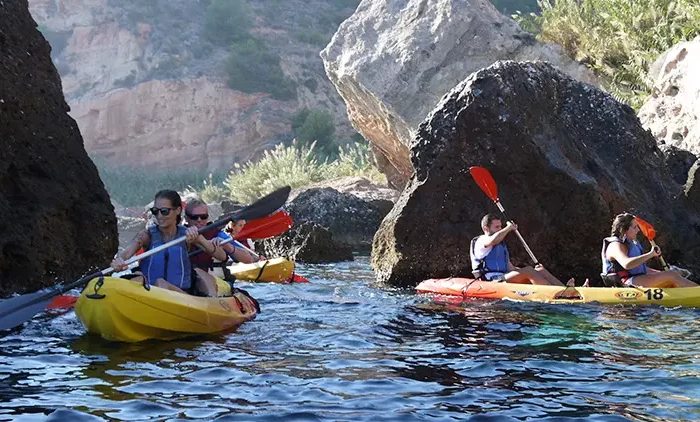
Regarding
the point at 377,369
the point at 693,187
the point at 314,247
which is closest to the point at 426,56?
the point at 314,247

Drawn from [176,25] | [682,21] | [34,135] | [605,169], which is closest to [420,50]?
[682,21]

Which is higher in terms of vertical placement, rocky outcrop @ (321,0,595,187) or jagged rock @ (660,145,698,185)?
rocky outcrop @ (321,0,595,187)

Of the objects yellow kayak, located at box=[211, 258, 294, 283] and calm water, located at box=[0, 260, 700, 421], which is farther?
yellow kayak, located at box=[211, 258, 294, 283]

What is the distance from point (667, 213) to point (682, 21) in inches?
241

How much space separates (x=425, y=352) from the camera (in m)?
6.48

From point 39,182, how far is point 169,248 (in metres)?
1.64

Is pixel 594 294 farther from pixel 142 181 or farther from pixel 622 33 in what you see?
pixel 142 181

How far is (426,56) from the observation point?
17.9 meters

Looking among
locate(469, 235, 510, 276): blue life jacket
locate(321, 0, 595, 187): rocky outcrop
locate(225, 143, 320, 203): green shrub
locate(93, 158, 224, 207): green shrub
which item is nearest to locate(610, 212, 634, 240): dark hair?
locate(469, 235, 510, 276): blue life jacket

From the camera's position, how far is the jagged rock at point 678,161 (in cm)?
1218

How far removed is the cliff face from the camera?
126 ft

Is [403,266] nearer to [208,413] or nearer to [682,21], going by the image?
[208,413]

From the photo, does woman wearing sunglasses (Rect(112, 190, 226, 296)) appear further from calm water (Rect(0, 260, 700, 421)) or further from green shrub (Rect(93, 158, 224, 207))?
green shrub (Rect(93, 158, 224, 207))

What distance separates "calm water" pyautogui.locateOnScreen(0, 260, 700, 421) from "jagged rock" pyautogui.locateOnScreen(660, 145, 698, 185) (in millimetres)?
4015
